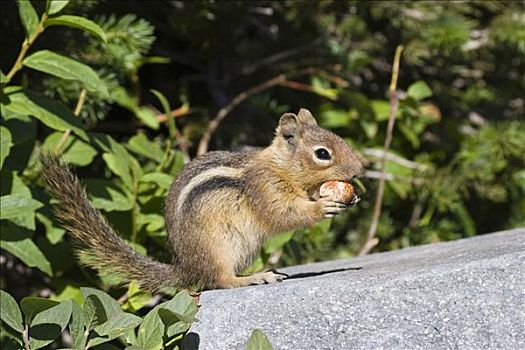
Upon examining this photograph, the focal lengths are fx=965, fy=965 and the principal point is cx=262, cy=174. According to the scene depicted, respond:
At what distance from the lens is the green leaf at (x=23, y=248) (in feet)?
10.1

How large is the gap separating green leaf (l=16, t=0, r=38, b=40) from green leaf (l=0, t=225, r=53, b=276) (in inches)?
25.0

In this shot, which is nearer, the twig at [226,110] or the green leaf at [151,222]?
the green leaf at [151,222]

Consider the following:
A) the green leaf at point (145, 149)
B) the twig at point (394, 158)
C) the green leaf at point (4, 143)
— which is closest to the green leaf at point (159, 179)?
the green leaf at point (145, 149)

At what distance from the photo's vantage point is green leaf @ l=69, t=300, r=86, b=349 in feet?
7.57

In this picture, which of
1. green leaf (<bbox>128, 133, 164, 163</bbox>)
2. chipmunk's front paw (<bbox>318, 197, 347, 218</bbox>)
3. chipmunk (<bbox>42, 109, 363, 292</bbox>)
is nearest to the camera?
chipmunk (<bbox>42, 109, 363, 292</bbox>)

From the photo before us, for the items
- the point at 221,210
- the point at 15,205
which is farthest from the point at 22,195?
the point at 221,210

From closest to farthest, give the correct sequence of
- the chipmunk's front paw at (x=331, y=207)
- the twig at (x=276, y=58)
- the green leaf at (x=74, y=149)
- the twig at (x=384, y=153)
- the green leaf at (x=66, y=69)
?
the chipmunk's front paw at (x=331, y=207)
the green leaf at (x=66, y=69)
the green leaf at (x=74, y=149)
the twig at (x=384, y=153)
the twig at (x=276, y=58)

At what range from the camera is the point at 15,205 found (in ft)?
9.86

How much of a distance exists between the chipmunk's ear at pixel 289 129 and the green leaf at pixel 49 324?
108cm

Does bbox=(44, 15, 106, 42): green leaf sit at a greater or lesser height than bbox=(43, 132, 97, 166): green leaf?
greater

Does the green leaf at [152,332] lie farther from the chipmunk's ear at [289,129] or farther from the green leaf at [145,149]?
the green leaf at [145,149]

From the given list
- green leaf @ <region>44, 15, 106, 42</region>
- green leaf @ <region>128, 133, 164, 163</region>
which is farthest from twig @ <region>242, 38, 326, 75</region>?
green leaf @ <region>44, 15, 106, 42</region>

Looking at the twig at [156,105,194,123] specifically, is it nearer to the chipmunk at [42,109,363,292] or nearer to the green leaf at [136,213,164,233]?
the green leaf at [136,213,164,233]

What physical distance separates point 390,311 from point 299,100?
98.0 inches
